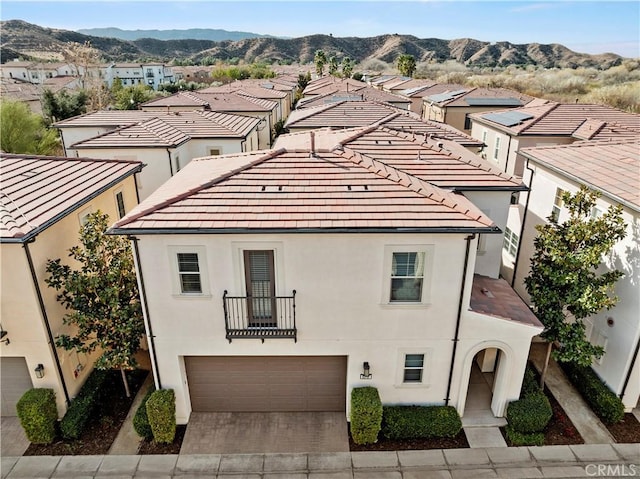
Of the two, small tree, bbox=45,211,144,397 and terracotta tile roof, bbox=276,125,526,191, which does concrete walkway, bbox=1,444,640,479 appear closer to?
small tree, bbox=45,211,144,397

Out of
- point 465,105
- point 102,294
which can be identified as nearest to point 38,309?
point 102,294

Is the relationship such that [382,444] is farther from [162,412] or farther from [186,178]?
[186,178]

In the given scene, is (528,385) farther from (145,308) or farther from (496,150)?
(496,150)

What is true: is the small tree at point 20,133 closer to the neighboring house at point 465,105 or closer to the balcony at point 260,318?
the balcony at point 260,318

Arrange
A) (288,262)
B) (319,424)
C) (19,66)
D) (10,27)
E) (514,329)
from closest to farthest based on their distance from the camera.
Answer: (288,262) → (514,329) → (319,424) → (19,66) → (10,27)

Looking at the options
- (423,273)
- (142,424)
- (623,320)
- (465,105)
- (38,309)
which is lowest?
(142,424)

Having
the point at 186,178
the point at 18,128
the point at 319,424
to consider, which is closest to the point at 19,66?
the point at 18,128

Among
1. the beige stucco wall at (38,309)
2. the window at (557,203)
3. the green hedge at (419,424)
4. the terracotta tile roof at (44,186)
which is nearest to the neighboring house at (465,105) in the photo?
the window at (557,203)
